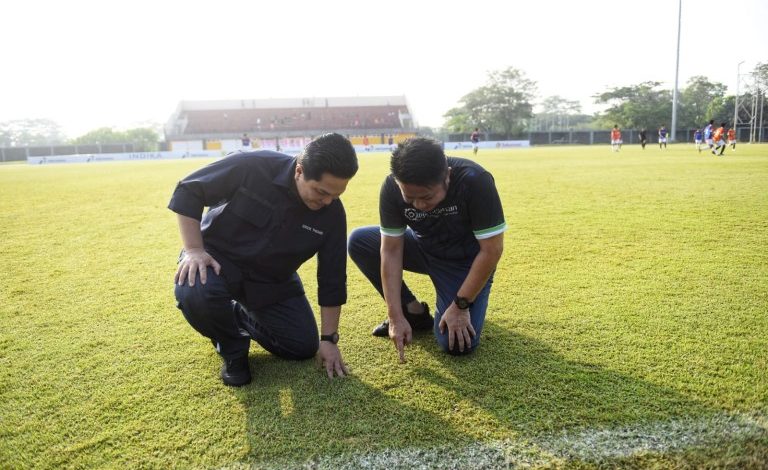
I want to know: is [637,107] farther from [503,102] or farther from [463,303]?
[463,303]

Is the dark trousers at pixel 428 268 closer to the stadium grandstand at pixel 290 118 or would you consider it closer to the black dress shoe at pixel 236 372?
the black dress shoe at pixel 236 372

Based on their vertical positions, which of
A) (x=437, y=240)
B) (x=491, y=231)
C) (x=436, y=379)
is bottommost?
(x=436, y=379)

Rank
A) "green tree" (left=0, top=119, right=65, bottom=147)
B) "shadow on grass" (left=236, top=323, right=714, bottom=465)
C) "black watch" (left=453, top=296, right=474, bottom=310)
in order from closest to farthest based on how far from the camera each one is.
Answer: "shadow on grass" (left=236, top=323, right=714, bottom=465) < "black watch" (left=453, top=296, right=474, bottom=310) < "green tree" (left=0, top=119, right=65, bottom=147)

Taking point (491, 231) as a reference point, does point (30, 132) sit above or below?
above

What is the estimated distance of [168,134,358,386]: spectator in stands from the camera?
7.36 ft

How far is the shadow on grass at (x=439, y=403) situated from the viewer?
1.76 m

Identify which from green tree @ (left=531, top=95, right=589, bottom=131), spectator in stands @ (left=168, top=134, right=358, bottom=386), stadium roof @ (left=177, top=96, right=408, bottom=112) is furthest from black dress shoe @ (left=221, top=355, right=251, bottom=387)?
green tree @ (left=531, top=95, right=589, bottom=131)

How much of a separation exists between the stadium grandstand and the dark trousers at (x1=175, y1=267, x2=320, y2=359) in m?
44.5

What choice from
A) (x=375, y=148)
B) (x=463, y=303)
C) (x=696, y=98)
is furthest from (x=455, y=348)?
(x=696, y=98)

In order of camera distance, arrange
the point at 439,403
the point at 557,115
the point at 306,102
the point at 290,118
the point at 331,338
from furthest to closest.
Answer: the point at 557,115 < the point at 306,102 < the point at 290,118 < the point at 331,338 < the point at 439,403

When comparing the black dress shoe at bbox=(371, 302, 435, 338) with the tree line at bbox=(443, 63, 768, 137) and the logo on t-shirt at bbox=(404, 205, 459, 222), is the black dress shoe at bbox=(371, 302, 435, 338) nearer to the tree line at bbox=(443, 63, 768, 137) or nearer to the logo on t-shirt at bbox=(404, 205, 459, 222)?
the logo on t-shirt at bbox=(404, 205, 459, 222)

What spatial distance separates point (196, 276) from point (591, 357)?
192 centimetres

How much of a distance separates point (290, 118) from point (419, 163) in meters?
54.5

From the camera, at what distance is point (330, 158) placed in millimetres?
2125
